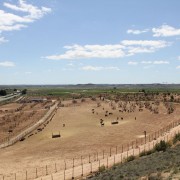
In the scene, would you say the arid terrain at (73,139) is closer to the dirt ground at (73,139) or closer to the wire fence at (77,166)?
the dirt ground at (73,139)

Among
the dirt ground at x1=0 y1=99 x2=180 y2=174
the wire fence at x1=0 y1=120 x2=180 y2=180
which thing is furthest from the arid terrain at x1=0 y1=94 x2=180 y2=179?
the wire fence at x1=0 y1=120 x2=180 y2=180

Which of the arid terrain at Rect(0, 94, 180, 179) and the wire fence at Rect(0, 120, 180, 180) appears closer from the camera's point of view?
the wire fence at Rect(0, 120, 180, 180)

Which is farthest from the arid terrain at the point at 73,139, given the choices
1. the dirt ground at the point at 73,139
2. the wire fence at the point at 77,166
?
the wire fence at the point at 77,166

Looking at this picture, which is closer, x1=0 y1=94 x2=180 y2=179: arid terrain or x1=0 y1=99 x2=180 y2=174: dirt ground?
x1=0 y1=94 x2=180 y2=179: arid terrain

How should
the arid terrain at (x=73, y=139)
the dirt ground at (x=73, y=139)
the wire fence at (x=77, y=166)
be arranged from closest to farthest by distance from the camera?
the wire fence at (x=77, y=166) → the arid terrain at (x=73, y=139) → the dirt ground at (x=73, y=139)

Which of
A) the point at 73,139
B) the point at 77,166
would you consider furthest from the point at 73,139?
the point at 77,166

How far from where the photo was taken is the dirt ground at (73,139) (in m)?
51.3

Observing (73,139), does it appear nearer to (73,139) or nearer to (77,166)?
(73,139)

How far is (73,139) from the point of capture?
66125 mm

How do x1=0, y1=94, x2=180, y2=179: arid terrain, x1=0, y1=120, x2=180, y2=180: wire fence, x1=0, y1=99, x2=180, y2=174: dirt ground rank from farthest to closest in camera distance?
x1=0, y1=99, x2=180, y2=174: dirt ground < x1=0, y1=94, x2=180, y2=179: arid terrain < x1=0, y1=120, x2=180, y2=180: wire fence

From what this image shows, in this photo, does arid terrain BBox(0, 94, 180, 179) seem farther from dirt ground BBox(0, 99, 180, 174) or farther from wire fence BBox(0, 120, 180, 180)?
wire fence BBox(0, 120, 180, 180)

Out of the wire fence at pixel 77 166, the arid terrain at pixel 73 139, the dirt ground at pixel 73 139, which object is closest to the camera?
the wire fence at pixel 77 166

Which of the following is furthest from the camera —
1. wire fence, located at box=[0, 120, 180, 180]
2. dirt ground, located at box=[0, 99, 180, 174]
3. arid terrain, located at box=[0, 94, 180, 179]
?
dirt ground, located at box=[0, 99, 180, 174]

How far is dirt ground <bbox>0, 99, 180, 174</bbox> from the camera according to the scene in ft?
168
